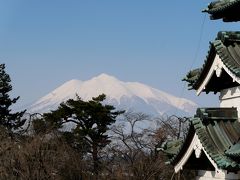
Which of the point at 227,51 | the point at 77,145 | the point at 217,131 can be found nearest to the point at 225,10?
the point at 227,51

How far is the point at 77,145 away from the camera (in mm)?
36438

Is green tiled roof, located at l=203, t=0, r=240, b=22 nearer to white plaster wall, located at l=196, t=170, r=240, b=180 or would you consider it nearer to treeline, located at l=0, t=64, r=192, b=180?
white plaster wall, located at l=196, t=170, r=240, b=180

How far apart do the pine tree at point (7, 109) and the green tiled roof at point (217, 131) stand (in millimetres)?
33100

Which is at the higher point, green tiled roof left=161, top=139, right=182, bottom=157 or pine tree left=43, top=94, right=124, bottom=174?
pine tree left=43, top=94, right=124, bottom=174

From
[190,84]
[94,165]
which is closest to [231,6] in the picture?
[190,84]

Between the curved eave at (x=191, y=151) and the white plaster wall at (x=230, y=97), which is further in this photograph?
the white plaster wall at (x=230, y=97)

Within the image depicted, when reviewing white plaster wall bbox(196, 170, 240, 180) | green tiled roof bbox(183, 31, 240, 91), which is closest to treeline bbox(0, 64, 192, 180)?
white plaster wall bbox(196, 170, 240, 180)

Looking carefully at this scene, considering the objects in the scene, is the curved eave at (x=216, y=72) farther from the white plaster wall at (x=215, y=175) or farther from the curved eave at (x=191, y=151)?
the white plaster wall at (x=215, y=175)

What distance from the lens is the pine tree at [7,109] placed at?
39875 millimetres

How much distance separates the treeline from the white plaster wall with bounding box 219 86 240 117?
11.5m

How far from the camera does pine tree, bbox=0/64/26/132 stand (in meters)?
39.9

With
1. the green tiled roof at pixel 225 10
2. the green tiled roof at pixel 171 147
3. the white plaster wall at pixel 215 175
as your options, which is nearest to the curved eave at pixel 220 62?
the green tiled roof at pixel 225 10

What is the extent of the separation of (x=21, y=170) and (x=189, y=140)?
16.9 metres

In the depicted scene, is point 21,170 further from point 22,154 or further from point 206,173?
point 206,173
